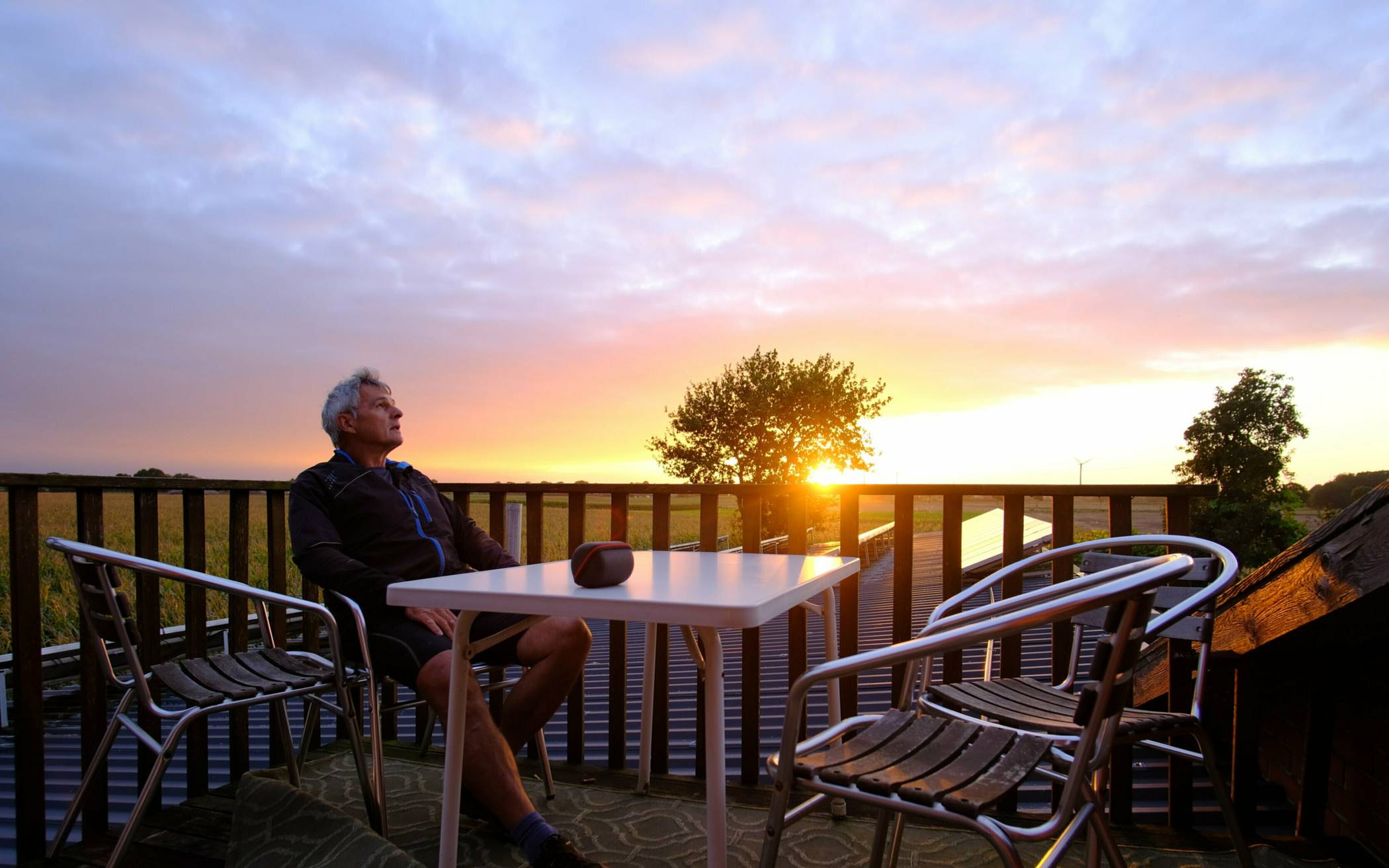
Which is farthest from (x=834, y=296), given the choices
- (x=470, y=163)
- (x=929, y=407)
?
(x=929, y=407)

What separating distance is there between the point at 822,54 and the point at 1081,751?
6.42 metres

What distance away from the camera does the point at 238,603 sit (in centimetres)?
284

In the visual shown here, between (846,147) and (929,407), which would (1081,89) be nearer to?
(846,147)

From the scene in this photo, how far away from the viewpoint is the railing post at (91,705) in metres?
2.37

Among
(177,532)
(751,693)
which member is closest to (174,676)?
(751,693)

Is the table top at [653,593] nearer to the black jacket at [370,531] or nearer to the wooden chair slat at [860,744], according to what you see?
the wooden chair slat at [860,744]

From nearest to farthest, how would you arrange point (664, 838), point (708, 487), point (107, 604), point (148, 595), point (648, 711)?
point (107, 604)
point (664, 838)
point (148, 595)
point (648, 711)
point (708, 487)

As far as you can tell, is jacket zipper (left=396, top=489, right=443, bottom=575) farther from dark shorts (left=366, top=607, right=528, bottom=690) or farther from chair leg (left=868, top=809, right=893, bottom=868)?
chair leg (left=868, top=809, right=893, bottom=868)

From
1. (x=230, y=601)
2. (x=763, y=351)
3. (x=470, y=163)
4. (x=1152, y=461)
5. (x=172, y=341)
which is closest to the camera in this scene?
(x=230, y=601)

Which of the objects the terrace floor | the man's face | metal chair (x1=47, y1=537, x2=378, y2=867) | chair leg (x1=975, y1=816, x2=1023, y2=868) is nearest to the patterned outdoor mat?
the terrace floor

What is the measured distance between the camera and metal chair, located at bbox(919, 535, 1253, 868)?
157 cm

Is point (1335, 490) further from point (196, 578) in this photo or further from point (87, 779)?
point (87, 779)

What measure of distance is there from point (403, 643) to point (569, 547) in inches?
37.1

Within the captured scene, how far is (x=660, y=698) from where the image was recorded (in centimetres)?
300
